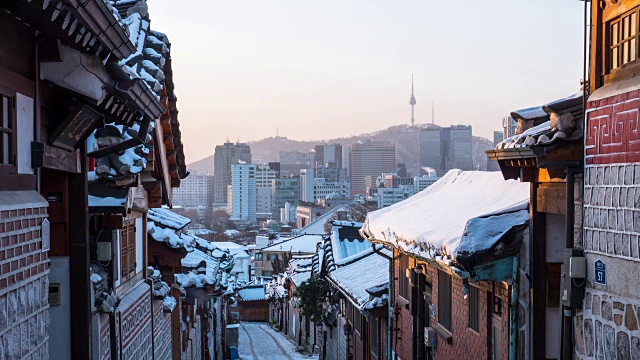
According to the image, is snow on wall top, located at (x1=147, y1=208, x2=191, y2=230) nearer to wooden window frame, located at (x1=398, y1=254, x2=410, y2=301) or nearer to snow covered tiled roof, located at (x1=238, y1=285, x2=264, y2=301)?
wooden window frame, located at (x1=398, y1=254, x2=410, y2=301)

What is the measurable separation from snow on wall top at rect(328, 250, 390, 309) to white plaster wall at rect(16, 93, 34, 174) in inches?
646

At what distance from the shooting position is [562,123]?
29.2ft

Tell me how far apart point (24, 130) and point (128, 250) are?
8275mm

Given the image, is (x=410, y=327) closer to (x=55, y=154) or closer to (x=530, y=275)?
(x=530, y=275)

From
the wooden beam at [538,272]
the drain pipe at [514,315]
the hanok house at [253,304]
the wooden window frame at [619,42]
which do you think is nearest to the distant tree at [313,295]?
the drain pipe at [514,315]

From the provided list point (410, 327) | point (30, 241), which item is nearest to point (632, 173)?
point (30, 241)

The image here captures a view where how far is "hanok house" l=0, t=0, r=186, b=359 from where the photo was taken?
6.32 metres

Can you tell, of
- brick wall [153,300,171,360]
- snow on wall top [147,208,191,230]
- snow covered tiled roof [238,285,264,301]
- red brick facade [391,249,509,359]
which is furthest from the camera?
snow covered tiled roof [238,285,264,301]

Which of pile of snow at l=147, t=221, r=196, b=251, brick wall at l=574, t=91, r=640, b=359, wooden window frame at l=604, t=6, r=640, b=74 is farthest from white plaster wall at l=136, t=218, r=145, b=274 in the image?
wooden window frame at l=604, t=6, r=640, b=74

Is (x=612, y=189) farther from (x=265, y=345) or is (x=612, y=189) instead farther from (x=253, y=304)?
(x=253, y=304)

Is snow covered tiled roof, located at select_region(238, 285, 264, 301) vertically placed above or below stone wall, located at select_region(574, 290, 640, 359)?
below

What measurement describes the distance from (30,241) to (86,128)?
2025mm

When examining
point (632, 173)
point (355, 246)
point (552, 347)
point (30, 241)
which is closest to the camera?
point (30, 241)

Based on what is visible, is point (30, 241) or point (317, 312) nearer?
point (30, 241)
